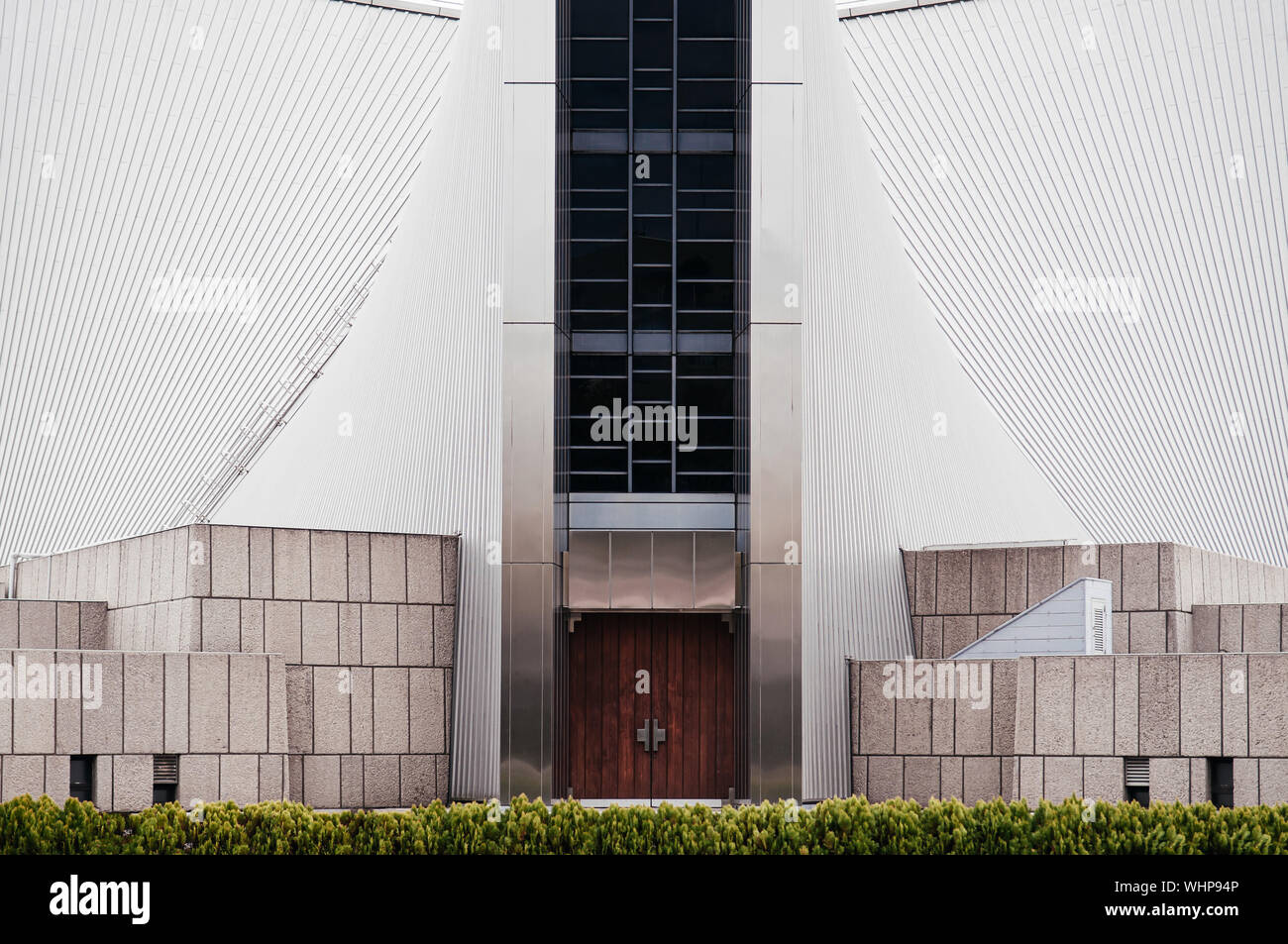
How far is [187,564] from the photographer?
19.0 meters

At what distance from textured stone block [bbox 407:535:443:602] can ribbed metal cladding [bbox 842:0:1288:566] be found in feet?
34.4

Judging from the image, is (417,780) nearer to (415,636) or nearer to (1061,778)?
(415,636)

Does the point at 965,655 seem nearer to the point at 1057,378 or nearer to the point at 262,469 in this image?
the point at 1057,378

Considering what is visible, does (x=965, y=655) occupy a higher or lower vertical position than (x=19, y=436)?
lower

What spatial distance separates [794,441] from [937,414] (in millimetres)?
3467

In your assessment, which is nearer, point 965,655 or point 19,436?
point 965,655

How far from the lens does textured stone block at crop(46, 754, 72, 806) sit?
53.8ft

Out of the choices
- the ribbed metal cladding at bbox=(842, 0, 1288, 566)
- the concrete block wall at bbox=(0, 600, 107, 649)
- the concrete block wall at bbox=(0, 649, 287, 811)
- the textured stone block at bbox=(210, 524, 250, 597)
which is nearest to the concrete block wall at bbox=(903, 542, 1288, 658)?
the ribbed metal cladding at bbox=(842, 0, 1288, 566)

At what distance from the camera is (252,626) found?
19078mm

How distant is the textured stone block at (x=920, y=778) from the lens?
764 inches

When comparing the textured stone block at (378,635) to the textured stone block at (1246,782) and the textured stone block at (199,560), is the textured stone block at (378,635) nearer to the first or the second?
the textured stone block at (199,560)
